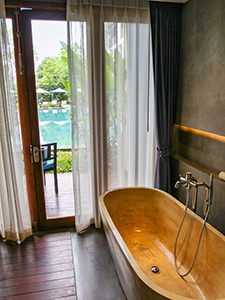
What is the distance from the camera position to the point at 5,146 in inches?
101

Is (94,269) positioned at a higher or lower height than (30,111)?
lower

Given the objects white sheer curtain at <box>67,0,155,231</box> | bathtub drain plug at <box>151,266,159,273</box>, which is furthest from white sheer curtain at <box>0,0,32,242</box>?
bathtub drain plug at <box>151,266,159,273</box>

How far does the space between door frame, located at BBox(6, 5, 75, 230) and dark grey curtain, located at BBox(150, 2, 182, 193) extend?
39.6 inches

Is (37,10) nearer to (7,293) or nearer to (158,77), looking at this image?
(158,77)

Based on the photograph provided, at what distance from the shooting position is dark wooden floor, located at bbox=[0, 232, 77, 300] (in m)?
2.05

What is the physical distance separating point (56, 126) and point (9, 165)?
65 cm

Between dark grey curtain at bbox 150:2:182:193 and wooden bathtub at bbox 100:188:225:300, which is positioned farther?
dark grey curtain at bbox 150:2:182:193

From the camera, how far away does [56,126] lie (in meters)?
2.82

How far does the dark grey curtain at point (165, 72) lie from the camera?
8.66 ft

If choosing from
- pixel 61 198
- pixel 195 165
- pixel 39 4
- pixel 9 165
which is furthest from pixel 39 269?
pixel 39 4

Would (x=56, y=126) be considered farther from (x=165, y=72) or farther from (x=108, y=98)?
(x=165, y=72)

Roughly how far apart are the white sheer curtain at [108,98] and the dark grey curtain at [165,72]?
88 millimetres

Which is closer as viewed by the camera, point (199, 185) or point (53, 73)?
point (199, 185)

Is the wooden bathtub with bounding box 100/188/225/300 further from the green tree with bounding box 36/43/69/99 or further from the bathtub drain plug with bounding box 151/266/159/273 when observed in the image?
the green tree with bounding box 36/43/69/99
